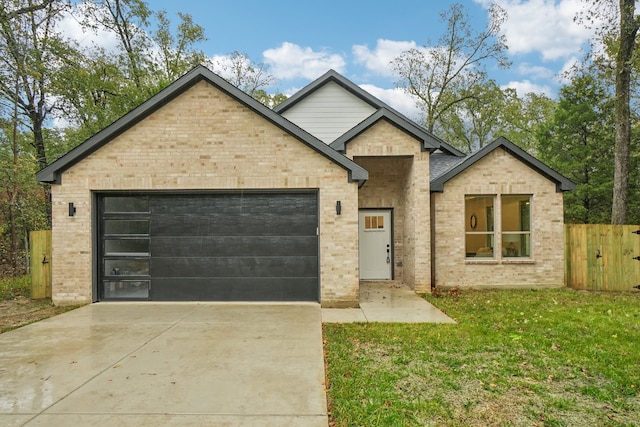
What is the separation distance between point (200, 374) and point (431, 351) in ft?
10.8

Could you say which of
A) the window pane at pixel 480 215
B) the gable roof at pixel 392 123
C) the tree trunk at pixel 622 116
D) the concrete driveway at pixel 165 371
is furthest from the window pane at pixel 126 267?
the tree trunk at pixel 622 116

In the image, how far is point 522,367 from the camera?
473cm

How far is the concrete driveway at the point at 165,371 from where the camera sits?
3564 millimetres

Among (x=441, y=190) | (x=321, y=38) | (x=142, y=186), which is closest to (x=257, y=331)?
(x=142, y=186)

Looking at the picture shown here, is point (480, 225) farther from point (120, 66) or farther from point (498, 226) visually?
point (120, 66)

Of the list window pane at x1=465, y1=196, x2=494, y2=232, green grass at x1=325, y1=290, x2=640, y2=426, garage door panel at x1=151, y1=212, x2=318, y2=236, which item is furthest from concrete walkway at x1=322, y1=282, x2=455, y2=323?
window pane at x1=465, y1=196, x2=494, y2=232

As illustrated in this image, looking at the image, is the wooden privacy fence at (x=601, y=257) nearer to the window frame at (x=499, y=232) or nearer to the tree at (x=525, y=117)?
the window frame at (x=499, y=232)

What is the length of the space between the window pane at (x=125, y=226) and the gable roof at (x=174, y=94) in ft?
5.19

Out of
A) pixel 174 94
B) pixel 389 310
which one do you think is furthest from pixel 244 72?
pixel 389 310

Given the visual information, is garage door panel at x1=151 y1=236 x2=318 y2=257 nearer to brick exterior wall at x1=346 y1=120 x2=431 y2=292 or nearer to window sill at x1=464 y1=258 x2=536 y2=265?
brick exterior wall at x1=346 y1=120 x2=431 y2=292

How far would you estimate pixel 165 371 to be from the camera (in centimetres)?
459

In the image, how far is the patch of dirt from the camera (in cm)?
718

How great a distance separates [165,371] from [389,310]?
4887mm

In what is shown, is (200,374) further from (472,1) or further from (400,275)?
(472,1)
